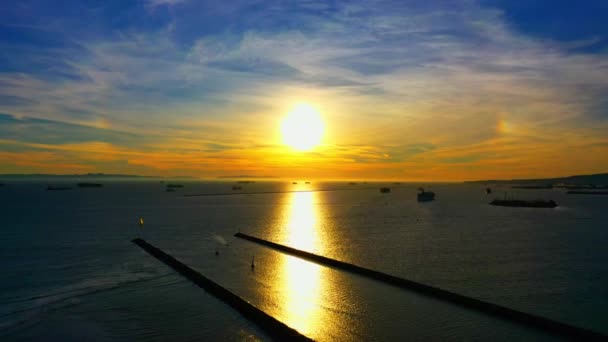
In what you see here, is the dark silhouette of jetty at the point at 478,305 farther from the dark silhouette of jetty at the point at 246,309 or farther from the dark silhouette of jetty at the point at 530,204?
the dark silhouette of jetty at the point at 530,204

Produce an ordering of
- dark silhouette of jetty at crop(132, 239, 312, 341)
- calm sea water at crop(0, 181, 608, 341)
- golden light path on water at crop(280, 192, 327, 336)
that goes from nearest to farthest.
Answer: dark silhouette of jetty at crop(132, 239, 312, 341) → calm sea water at crop(0, 181, 608, 341) → golden light path on water at crop(280, 192, 327, 336)

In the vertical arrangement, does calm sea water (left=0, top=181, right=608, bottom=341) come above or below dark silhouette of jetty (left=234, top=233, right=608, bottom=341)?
below

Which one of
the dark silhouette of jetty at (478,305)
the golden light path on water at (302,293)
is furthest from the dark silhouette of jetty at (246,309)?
the dark silhouette of jetty at (478,305)

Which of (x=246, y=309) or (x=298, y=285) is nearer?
(x=246, y=309)

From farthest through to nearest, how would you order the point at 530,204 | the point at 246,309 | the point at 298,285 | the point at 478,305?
the point at 530,204, the point at 298,285, the point at 246,309, the point at 478,305

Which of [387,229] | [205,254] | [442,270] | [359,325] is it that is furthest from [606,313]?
[387,229]

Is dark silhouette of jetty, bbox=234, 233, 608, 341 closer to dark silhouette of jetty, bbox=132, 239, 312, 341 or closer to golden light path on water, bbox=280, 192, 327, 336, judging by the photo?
golden light path on water, bbox=280, 192, 327, 336

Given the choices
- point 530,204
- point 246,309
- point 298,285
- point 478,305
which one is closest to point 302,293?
point 298,285

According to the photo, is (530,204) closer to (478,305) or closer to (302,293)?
(478,305)

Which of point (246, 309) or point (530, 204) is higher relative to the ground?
point (530, 204)

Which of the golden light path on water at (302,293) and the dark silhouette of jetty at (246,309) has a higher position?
the dark silhouette of jetty at (246,309)

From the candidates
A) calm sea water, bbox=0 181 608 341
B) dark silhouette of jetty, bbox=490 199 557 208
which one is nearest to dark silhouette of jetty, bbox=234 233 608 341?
calm sea water, bbox=0 181 608 341

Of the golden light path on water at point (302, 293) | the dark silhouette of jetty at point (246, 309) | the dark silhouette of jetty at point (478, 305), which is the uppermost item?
the dark silhouette of jetty at point (478, 305)
